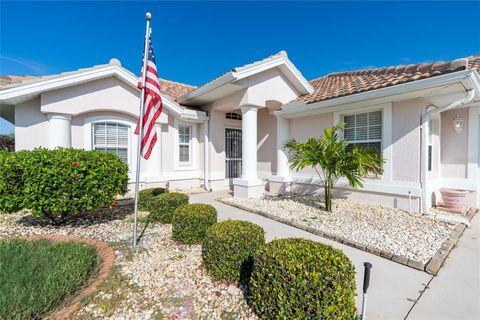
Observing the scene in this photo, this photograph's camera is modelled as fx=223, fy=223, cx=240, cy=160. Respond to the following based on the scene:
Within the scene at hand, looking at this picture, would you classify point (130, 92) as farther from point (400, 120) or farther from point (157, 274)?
point (400, 120)

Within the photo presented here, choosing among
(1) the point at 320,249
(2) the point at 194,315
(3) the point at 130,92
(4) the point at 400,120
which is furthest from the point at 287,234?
(3) the point at 130,92

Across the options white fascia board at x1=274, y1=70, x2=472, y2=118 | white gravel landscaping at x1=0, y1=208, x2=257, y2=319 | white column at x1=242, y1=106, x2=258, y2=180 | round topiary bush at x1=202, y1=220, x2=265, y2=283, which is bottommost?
white gravel landscaping at x1=0, y1=208, x2=257, y2=319

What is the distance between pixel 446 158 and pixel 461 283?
6030mm

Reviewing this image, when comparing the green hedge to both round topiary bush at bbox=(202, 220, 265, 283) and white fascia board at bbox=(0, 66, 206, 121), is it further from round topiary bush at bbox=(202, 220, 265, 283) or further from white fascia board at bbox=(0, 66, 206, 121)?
round topiary bush at bbox=(202, 220, 265, 283)

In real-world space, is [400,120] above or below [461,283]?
above

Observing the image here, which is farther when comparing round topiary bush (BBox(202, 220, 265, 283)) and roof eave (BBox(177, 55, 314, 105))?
roof eave (BBox(177, 55, 314, 105))

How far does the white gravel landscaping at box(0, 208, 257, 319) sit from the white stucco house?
14.7 ft

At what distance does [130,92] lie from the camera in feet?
28.1

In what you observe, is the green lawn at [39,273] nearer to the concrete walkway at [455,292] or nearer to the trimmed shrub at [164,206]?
the trimmed shrub at [164,206]

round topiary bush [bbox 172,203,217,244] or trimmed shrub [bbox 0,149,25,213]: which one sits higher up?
trimmed shrub [bbox 0,149,25,213]

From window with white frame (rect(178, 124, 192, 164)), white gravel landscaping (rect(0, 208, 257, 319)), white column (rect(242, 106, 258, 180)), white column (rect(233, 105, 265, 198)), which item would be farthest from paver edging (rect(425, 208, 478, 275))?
window with white frame (rect(178, 124, 192, 164))

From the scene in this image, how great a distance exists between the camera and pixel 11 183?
14.9 feet

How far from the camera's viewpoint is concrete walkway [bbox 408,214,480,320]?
96.2 inches

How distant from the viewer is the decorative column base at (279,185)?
911cm
